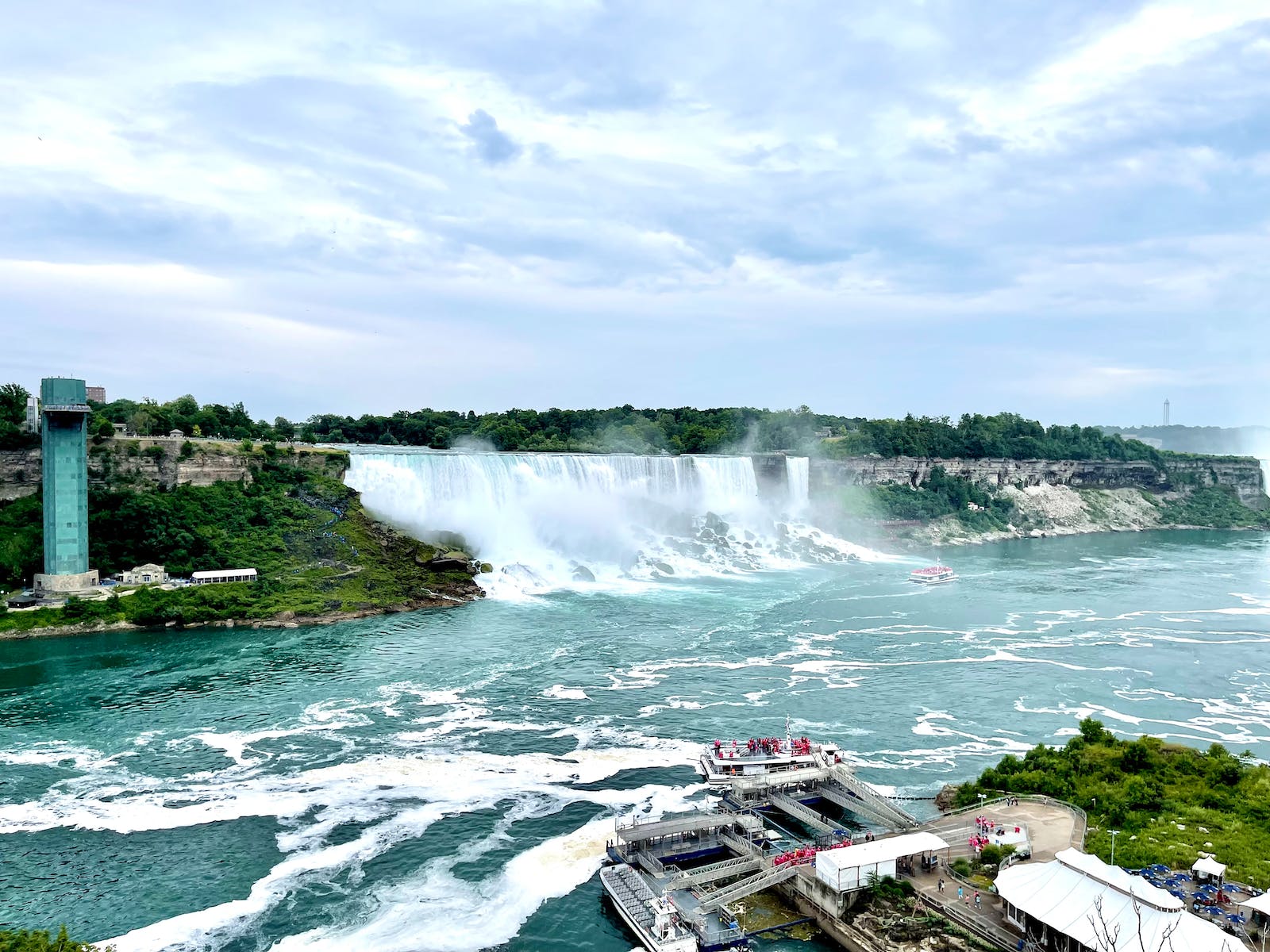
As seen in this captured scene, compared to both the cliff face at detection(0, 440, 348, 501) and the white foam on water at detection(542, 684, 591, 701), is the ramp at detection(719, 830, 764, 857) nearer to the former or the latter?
the white foam on water at detection(542, 684, 591, 701)

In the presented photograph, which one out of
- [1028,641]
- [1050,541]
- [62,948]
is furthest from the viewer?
[1050,541]

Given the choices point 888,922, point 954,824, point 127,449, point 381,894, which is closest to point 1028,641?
point 954,824

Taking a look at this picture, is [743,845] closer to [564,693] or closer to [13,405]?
[564,693]

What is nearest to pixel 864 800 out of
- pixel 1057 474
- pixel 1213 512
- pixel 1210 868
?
pixel 1210 868

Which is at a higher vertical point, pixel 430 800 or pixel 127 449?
pixel 127 449

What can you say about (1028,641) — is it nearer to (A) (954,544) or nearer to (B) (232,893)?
(B) (232,893)

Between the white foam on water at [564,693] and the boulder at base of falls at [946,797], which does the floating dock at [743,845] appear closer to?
the boulder at base of falls at [946,797]

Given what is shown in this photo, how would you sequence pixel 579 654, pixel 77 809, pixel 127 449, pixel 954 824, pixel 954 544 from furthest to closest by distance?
pixel 954 544
pixel 127 449
pixel 579 654
pixel 77 809
pixel 954 824
